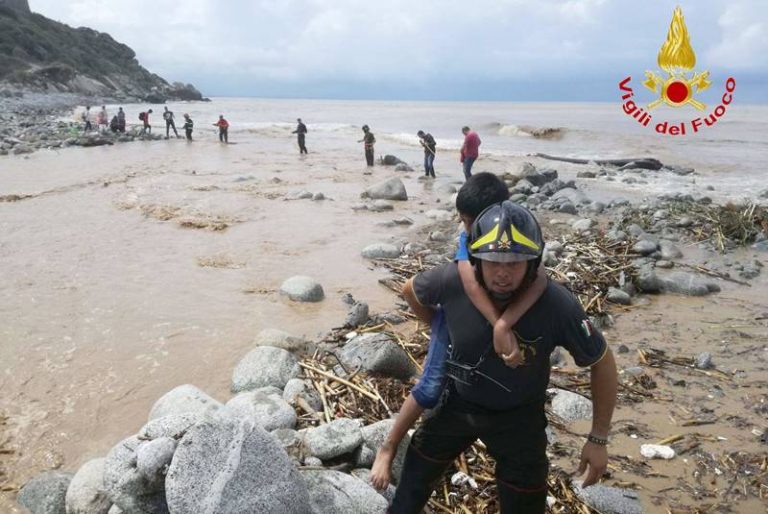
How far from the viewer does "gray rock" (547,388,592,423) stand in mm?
4457

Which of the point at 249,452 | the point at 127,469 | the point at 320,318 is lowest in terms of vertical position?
the point at 320,318

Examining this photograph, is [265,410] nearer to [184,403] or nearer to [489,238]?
[184,403]

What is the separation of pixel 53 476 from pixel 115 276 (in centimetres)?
496

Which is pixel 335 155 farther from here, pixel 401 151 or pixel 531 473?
pixel 531 473

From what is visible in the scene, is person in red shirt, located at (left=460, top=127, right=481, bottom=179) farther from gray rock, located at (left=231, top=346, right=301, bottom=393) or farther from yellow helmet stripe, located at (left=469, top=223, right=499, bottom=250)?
yellow helmet stripe, located at (left=469, top=223, right=499, bottom=250)

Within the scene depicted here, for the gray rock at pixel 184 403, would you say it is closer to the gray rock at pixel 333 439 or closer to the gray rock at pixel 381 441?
the gray rock at pixel 333 439

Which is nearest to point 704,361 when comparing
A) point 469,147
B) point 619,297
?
point 619,297

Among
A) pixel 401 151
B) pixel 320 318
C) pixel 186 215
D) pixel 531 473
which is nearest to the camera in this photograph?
pixel 531 473

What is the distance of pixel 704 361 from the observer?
209 inches

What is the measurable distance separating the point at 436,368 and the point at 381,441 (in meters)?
1.33

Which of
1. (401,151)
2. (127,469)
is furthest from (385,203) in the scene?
(401,151)

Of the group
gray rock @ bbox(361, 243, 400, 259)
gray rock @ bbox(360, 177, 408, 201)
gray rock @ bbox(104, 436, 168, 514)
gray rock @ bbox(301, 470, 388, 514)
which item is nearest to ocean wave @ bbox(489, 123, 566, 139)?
gray rock @ bbox(360, 177, 408, 201)

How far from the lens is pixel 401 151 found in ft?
94.5

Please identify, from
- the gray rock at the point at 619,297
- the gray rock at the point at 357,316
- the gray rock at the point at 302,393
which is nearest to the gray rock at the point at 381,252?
the gray rock at the point at 357,316
